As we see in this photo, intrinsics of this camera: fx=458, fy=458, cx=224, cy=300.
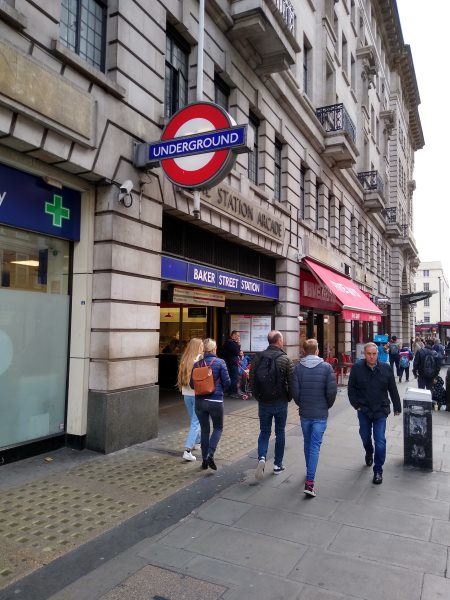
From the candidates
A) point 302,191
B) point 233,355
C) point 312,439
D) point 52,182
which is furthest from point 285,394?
point 302,191

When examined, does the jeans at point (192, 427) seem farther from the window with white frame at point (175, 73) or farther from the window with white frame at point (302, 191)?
the window with white frame at point (302, 191)

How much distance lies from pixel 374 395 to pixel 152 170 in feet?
16.7

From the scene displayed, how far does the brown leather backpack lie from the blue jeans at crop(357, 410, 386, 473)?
2.11 meters

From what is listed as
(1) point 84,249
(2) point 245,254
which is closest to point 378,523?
(1) point 84,249

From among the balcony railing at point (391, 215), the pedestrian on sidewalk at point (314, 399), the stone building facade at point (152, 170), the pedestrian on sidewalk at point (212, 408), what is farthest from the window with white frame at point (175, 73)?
the balcony railing at point (391, 215)

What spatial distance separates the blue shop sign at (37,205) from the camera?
19.6 ft

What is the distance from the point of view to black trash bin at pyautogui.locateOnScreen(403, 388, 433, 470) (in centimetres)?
649

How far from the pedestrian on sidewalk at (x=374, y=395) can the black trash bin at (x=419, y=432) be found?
1.80 feet

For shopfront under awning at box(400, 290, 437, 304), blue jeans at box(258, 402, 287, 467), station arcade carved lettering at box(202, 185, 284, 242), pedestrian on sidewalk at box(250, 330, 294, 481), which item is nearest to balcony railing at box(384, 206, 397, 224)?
shopfront under awning at box(400, 290, 437, 304)

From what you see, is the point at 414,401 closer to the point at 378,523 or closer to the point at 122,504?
the point at 378,523

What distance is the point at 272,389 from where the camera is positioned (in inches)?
231

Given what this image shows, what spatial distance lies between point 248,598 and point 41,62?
20.3 feet

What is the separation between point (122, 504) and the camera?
4930 millimetres

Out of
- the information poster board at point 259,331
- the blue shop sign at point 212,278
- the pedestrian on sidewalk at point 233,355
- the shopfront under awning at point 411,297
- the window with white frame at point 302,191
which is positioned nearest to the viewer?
the blue shop sign at point 212,278
